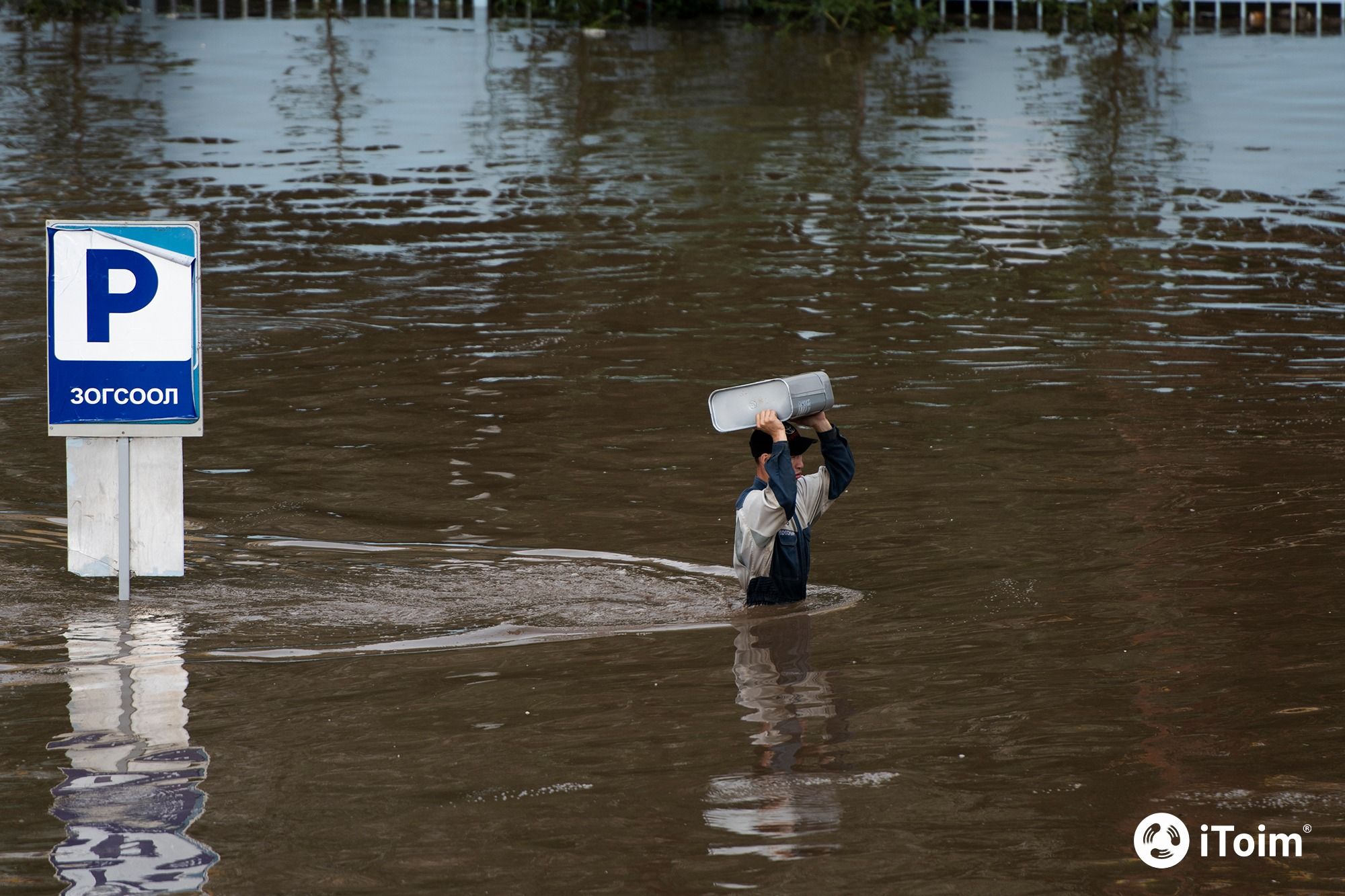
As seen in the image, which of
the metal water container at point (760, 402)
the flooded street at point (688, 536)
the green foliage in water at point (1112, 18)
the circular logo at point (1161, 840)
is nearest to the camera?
the circular logo at point (1161, 840)

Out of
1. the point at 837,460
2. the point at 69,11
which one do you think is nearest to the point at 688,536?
the point at 837,460

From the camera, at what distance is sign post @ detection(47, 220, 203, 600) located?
27.7ft

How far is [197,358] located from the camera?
852 cm

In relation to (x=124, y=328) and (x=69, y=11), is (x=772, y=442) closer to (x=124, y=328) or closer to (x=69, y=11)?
(x=124, y=328)

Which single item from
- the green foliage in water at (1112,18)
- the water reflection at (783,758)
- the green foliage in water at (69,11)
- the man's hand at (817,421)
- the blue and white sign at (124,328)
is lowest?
the water reflection at (783,758)

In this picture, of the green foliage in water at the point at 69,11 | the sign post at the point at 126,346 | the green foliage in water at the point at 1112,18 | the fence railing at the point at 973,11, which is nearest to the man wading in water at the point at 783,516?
the sign post at the point at 126,346

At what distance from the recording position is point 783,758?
6.46 m

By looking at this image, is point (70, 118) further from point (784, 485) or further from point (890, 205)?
point (784, 485)

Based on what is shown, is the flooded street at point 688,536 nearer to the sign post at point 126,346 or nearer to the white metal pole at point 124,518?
the white metal pole at point 124,518

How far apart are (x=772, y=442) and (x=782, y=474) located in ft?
0.62

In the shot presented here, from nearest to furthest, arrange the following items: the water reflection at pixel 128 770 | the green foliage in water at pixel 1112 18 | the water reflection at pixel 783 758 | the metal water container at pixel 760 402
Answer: the water reflection at pixel 128 770 < the water reflection at pixel 783 758 < the metal water container at pixel 760 402 < the green foliage in water at pixel 1112 18

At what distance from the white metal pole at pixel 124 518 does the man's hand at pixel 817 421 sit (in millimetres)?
3175

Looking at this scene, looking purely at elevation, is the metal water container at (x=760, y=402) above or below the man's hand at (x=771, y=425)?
above

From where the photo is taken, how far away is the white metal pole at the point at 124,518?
337 inches
